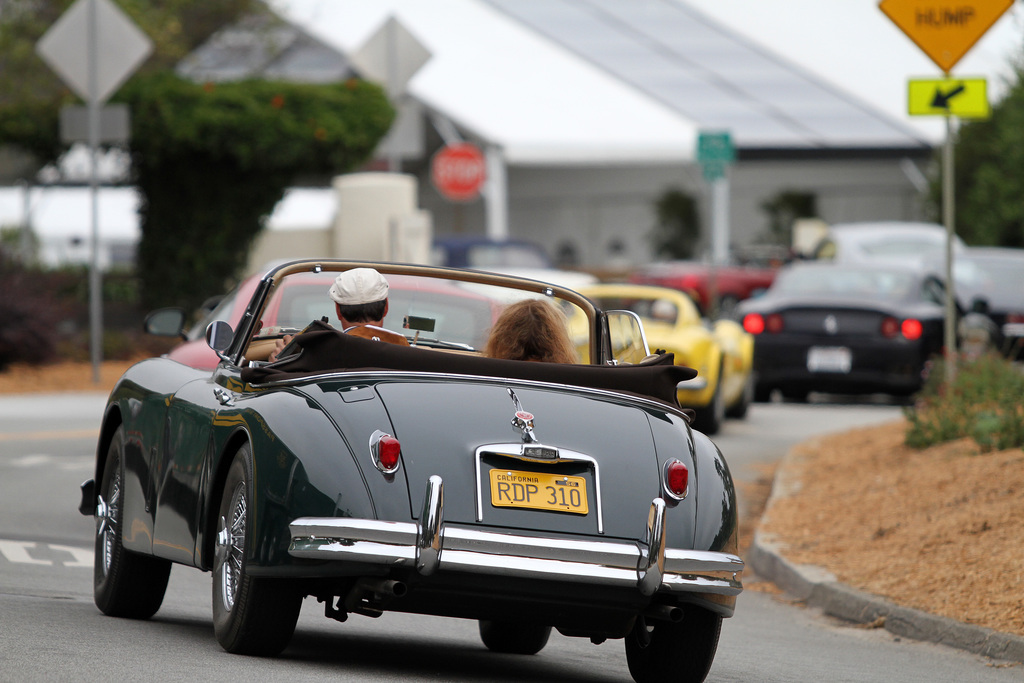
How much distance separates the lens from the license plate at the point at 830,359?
18141 mm

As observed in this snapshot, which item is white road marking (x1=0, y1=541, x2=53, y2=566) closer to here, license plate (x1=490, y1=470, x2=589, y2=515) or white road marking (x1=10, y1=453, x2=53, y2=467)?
white road marking (x1=10, y1=453, x2=53, y2=467)

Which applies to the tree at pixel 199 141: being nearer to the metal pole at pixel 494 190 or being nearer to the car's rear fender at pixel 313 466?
the metal pole at pixel 494 190

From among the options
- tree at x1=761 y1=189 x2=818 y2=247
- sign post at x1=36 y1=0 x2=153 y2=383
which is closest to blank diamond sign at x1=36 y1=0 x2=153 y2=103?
sign post at x1=36 y1=0 x2=153 y2=383

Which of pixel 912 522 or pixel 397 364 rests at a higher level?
pixel 397 364

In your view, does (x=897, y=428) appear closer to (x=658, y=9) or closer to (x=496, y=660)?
(x=496, y=660)

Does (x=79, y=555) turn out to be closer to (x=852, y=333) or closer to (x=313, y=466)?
(x=313, y=466)

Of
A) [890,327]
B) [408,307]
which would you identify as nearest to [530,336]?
[408,307]

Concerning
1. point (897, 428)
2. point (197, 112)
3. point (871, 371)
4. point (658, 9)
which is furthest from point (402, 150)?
point (658, 9)

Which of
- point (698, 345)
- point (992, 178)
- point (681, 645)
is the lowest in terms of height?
point (681, 645)

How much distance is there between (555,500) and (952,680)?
7.33 ft

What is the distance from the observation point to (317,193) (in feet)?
126

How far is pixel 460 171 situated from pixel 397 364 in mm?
26536

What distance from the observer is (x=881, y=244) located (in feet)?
A: 86.8

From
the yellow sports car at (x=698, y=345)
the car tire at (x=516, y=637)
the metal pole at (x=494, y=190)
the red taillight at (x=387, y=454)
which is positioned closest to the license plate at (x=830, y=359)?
the yellow sports car at (x=698, y=345)
